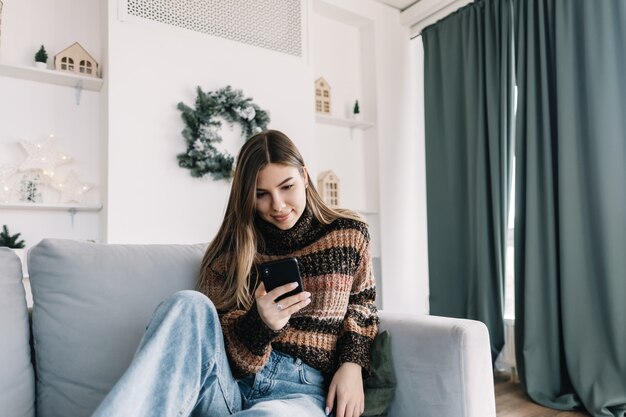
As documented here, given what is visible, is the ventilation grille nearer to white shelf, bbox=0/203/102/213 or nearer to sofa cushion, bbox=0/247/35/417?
white shelf, bbox=0/203/102/213

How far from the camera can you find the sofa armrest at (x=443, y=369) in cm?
103

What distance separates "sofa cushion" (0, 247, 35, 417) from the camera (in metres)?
1.02

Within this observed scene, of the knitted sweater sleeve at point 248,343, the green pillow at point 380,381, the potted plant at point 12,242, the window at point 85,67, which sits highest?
the window at point 85,67

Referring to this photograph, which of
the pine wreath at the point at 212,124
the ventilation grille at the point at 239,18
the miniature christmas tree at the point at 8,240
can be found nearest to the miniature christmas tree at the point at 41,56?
the ventilation grille at the point at 239,18

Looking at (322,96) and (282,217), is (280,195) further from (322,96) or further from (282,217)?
(322,96)

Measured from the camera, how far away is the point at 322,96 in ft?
9.71

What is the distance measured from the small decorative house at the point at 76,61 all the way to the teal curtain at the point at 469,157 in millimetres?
1889

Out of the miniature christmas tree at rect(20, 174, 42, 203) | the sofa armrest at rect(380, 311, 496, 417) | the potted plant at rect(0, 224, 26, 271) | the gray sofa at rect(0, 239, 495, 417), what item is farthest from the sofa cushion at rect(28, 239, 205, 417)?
the miniature christmas tree at rect(20, 174, 42, 203)

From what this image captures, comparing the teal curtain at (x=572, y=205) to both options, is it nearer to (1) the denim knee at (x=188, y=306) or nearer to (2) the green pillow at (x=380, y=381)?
(2) the green pillow at (x=380, y=381)

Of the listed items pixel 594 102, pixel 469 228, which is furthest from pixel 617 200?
pixel 469 228

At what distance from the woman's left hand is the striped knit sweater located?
3 centimetres

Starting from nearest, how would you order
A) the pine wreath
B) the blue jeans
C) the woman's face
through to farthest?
the blue jeans → the woman's face → the pine wreath

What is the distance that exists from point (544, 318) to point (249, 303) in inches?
63.3

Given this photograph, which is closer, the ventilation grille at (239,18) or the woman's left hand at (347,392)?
the woman's left hand at (347,392)
